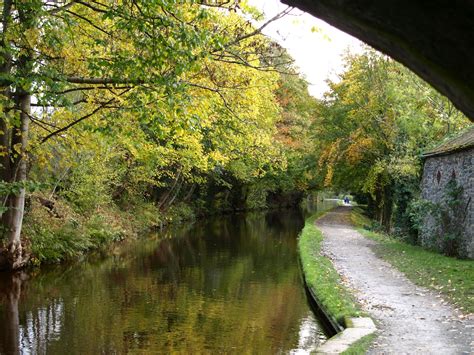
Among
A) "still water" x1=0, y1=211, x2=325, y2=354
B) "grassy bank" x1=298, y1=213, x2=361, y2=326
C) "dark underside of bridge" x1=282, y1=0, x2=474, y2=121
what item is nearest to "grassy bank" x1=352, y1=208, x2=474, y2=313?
"grassy bank" x1=298, y1=213, x2=361, y2=326

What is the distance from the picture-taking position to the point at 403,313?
33.7ft

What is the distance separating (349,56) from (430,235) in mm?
14183

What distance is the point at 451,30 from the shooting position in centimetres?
213

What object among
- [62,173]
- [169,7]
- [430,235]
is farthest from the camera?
[62,173]

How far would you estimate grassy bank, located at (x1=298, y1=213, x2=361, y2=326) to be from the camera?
1070 cm

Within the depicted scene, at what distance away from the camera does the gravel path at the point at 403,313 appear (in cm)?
813

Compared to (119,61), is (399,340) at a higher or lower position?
lower

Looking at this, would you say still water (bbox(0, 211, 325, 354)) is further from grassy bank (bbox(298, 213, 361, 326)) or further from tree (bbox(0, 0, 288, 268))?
tree (bbox(0, 0, 288, 268))

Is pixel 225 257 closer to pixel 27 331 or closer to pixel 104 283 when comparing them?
pixel 104 283

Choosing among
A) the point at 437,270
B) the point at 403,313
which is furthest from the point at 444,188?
the point at 403,313

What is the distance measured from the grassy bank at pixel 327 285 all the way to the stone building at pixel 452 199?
4102 millimetres

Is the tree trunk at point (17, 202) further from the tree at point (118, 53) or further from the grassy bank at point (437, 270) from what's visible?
the grassy bank at point (437, 270)

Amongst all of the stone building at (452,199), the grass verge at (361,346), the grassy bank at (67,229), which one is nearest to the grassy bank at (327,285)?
the grass verge at (361,346)

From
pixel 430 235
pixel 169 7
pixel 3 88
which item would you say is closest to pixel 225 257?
pixel 430 235
